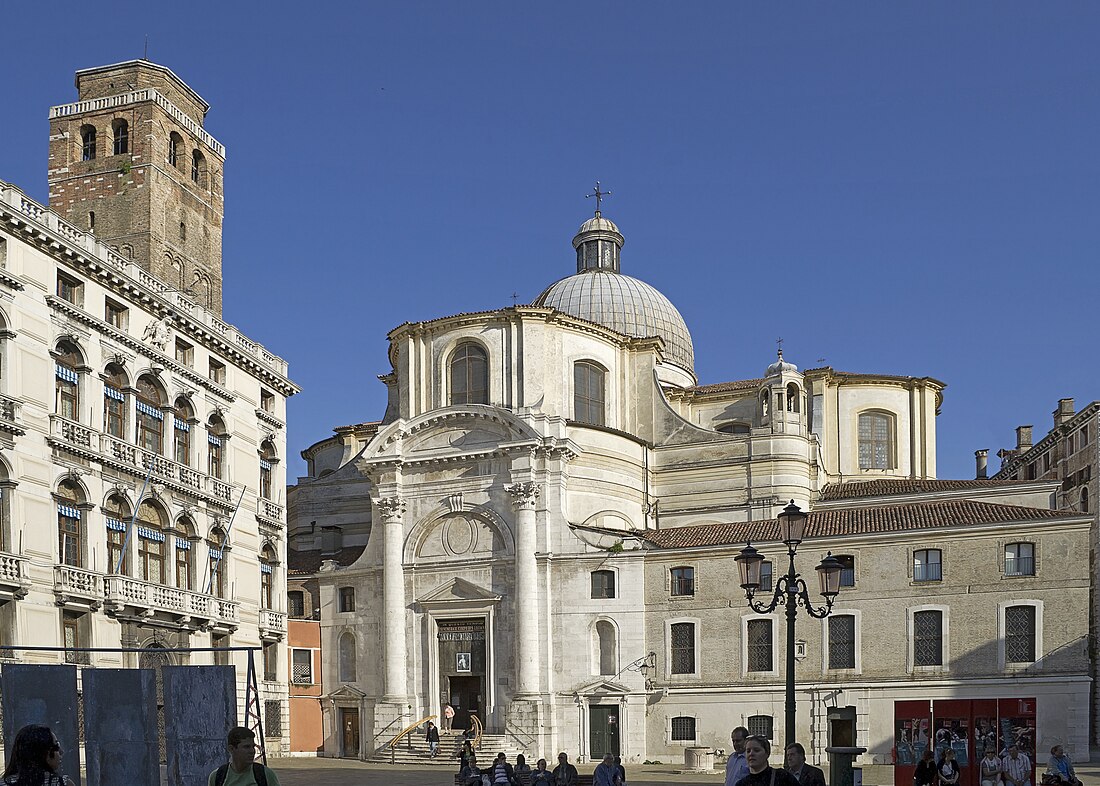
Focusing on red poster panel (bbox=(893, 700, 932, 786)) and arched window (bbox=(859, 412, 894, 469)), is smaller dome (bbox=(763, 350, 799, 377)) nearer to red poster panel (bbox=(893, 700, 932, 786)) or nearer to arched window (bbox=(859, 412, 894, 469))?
arched window (bbox=(859, 412, 894, 469))

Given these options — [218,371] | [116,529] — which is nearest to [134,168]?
[218,371]

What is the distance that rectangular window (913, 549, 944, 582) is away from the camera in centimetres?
4400

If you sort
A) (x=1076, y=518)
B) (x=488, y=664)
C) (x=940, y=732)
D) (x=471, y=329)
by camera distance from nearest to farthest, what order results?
1. (x=940, y=732)
2. (x=1076, y=518)
3. (x=488, y=664)
4. (x=471, y=329)

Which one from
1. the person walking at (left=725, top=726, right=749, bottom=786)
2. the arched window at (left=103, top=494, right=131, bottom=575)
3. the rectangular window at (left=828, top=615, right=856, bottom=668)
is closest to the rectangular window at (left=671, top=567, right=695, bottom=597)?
the rectangular window at (left=828, top=615, right=856, bottom=668)

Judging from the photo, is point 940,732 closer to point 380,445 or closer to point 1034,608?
point 1034,608

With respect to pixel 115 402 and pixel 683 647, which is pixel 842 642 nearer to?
pixel 683 647

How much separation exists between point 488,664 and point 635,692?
18.9 feet

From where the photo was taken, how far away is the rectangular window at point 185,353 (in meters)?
42.0

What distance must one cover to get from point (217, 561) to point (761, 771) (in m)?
35.0

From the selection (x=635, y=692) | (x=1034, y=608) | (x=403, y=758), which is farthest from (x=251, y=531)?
(x=1034, y=608)

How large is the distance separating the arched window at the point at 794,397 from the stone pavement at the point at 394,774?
16.1m

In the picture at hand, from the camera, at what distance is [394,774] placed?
41000 millimetres

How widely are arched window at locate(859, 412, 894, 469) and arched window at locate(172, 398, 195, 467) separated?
28691 millimetres

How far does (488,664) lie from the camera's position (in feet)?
164
